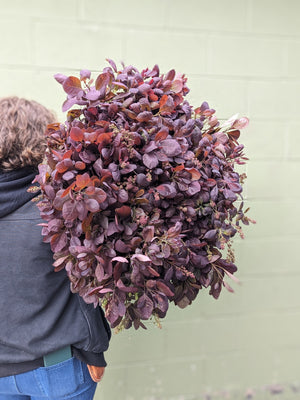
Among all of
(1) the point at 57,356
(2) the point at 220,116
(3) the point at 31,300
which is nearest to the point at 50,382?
(1) the point at 57,356

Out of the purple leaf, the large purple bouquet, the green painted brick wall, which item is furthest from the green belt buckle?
the purple leaf

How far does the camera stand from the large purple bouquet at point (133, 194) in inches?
34.9

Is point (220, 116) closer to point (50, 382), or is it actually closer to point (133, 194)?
point (133, 194)

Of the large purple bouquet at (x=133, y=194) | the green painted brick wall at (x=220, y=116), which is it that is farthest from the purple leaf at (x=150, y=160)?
the green painted brick wall at (x=220, y=116)

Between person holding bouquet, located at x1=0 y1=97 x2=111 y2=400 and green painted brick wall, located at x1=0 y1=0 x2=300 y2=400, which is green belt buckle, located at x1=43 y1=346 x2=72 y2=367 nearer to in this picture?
person holding bouquet, located at x1=0 y1=97 x2=111 y2=400

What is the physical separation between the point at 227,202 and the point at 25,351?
0.82 meters

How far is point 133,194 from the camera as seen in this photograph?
0.91 meters

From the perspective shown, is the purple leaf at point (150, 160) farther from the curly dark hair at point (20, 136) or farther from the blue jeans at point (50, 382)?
the blue jeans at point (50, 382)

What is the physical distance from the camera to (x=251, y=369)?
203 cm

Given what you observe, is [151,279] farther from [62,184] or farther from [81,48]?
[81,48]

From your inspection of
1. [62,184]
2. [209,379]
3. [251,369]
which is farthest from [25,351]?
[251,369]

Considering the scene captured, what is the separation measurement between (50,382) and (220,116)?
1.31 meters

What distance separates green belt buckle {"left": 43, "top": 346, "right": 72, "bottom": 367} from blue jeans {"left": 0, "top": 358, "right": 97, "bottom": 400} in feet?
0.04

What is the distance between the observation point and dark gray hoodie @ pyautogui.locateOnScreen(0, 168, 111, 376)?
1169 millimetres
